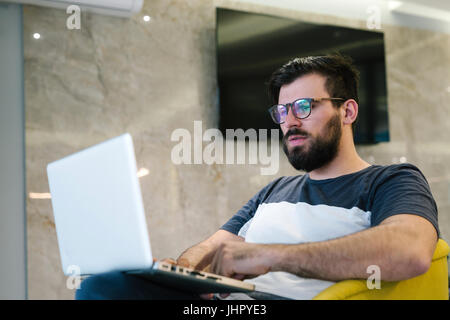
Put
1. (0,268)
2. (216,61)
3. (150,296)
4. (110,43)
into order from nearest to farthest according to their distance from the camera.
A: (150,296) → (0,268) → (110,43) → (216,61)

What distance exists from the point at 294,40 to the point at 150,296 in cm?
271

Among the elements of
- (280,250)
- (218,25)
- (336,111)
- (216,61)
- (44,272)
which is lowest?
(44,272)

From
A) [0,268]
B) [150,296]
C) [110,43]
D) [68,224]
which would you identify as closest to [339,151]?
[150,296]

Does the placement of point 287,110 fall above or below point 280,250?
above

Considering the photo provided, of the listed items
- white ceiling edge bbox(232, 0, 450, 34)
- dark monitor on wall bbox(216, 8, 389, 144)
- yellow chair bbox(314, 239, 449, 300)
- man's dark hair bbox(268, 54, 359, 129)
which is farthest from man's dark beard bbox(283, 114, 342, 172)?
white ceiling edge bbox(232, 0, 450, 34)

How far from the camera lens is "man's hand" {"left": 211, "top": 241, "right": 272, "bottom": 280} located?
1146 mm

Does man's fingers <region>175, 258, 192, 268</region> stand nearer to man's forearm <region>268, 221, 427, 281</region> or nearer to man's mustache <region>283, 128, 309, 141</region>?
man's forearm <region>268, 221, 427, 281</region>

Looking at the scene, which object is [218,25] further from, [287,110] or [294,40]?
[287,110]

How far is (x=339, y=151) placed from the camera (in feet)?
5.33

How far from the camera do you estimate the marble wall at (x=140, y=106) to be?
9.05 ft

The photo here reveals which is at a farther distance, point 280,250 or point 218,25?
point 218,25

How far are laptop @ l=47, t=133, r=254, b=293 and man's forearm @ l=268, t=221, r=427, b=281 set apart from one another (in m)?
0.14

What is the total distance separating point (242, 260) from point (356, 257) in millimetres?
298

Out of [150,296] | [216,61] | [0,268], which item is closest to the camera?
[150,296]
